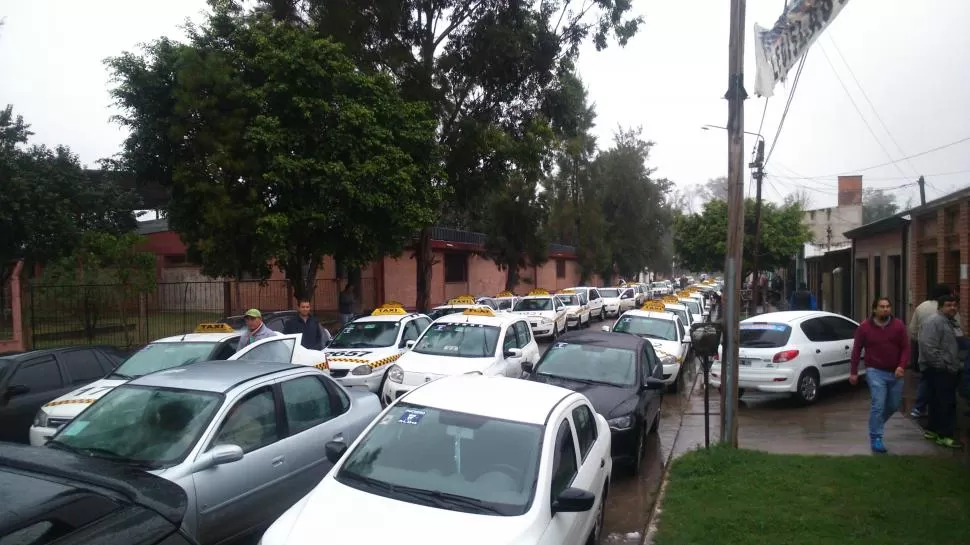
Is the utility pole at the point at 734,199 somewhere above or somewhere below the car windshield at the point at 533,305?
above

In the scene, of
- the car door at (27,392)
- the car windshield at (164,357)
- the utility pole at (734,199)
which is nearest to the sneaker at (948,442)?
the utility pole at (734,199)

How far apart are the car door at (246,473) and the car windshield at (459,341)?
5697 mm

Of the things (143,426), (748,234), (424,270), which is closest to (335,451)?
(143,426)

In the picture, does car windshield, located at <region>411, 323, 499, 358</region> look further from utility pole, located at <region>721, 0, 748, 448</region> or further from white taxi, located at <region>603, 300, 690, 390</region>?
utility pole, located at <region>721, 0, 748, 448</region>

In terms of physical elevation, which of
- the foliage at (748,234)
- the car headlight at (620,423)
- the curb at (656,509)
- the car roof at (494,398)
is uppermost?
the foliage at (748,234)

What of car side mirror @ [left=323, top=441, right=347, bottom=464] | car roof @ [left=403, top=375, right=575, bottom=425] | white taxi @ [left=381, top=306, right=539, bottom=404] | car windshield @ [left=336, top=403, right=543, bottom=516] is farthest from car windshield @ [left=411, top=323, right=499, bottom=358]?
car windshield @ [left=336, top=403, right=543, bottom=516]

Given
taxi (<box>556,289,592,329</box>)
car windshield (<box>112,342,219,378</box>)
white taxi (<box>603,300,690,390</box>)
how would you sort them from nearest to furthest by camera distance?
car windshield (<box>112,342,219,378</box>)
white taxi (<box>603,300,690,390</box>)
taxi (<box>556,289,592,329</box>)

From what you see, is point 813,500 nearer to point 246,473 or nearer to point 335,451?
point 335,451

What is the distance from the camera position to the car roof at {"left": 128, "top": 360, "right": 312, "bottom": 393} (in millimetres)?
5762

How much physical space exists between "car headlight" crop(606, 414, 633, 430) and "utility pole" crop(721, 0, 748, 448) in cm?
121

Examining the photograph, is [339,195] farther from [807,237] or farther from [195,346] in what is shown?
[807,237]

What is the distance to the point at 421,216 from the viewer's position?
1817 centimetres

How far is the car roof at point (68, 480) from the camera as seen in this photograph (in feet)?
8.70

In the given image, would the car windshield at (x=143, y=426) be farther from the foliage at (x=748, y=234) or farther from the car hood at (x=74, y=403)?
the foliage at (x=748, y=234)
